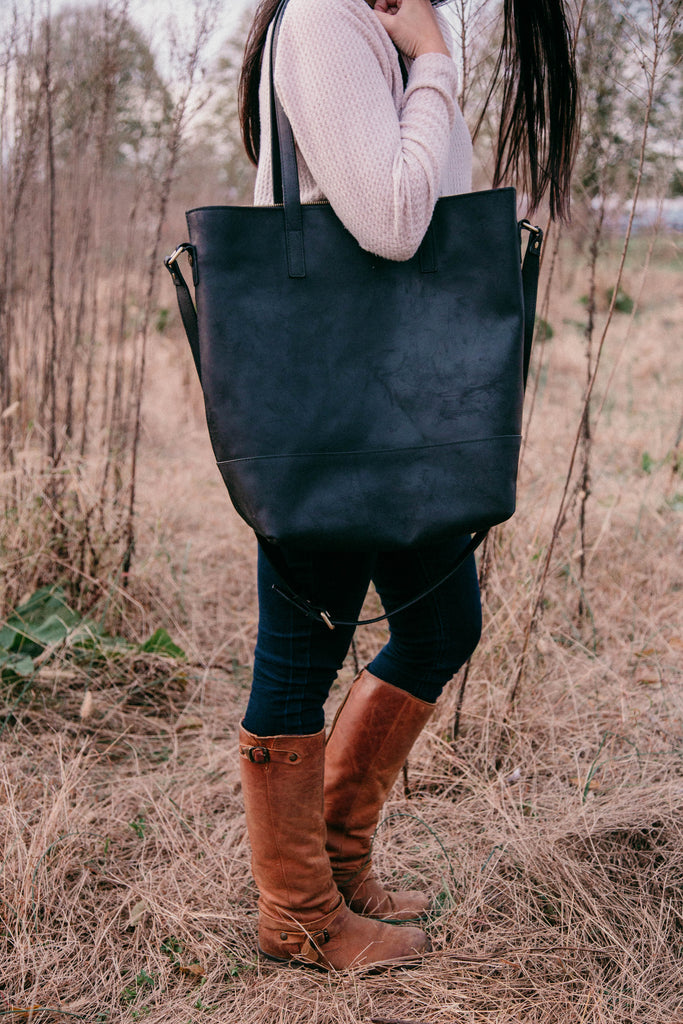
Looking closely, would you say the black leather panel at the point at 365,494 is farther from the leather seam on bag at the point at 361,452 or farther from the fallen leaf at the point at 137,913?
the fallen leaf at the point at 137,913

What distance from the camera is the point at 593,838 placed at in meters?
1.45

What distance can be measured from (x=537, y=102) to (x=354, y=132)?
0.55m

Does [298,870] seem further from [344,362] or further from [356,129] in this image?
[356,129]

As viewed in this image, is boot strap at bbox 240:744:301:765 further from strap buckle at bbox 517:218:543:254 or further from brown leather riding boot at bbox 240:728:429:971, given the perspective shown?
strap buckle at bbox 517:218:543:254

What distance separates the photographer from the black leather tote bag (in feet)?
2.99

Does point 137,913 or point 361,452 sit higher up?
point 361,452

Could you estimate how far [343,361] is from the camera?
93 centimetres

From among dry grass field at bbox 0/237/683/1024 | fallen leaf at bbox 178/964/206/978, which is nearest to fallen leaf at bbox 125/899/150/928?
dry grass field at bbox 0/237/683/1024

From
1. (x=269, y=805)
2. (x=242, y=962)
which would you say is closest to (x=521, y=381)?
(x=269, y=805)

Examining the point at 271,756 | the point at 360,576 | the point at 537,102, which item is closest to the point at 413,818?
the point at 271,756

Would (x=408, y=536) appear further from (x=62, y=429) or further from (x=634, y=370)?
(x=634, y=370)

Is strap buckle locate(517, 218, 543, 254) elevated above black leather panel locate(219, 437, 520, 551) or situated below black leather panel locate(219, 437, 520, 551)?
above

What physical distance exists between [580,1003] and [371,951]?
12.2 inches

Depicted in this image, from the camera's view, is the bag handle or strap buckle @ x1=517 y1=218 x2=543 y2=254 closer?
the bag handle
